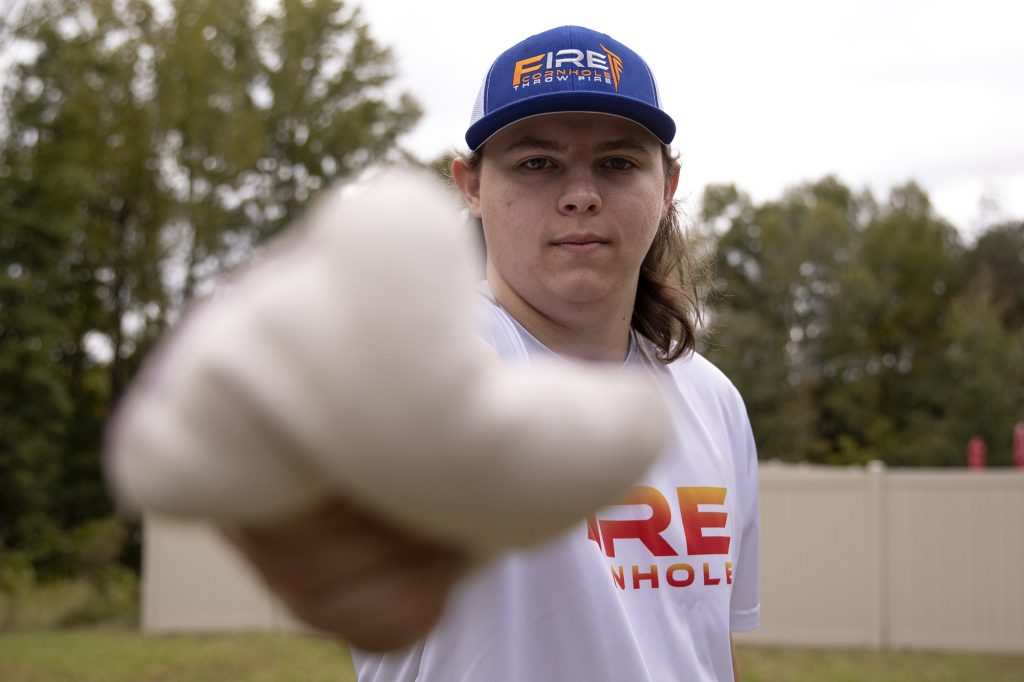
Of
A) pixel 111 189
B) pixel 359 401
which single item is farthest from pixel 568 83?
pixel 111 189

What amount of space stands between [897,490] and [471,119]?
34.9ft

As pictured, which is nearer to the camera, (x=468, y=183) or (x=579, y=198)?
(x=579, y=198)

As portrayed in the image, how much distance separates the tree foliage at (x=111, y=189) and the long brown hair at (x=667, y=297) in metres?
17.1

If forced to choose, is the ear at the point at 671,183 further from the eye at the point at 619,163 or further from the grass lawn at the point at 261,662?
the grass lawn at the point at 261,662

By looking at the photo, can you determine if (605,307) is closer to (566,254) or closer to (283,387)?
(566,254)

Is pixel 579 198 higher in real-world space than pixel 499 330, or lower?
higher

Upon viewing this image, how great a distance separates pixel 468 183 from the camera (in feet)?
6.27

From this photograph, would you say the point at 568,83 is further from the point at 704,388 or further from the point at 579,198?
the point at 704,388

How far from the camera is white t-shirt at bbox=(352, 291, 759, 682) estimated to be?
1583 millimetres

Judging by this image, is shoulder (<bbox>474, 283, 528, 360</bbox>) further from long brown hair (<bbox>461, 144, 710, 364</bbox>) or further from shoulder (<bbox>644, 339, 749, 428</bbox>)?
shoulder (<bbox>644, 339, 749, 428</bbox>)

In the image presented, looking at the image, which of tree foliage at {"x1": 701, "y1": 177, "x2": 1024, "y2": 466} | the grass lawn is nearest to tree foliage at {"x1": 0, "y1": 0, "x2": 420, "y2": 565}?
the grass lawn

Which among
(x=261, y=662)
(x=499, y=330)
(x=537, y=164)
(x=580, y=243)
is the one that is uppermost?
(x=537, y=164)

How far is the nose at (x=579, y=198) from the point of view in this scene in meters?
1.61

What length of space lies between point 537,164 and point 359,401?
43.8 inches
